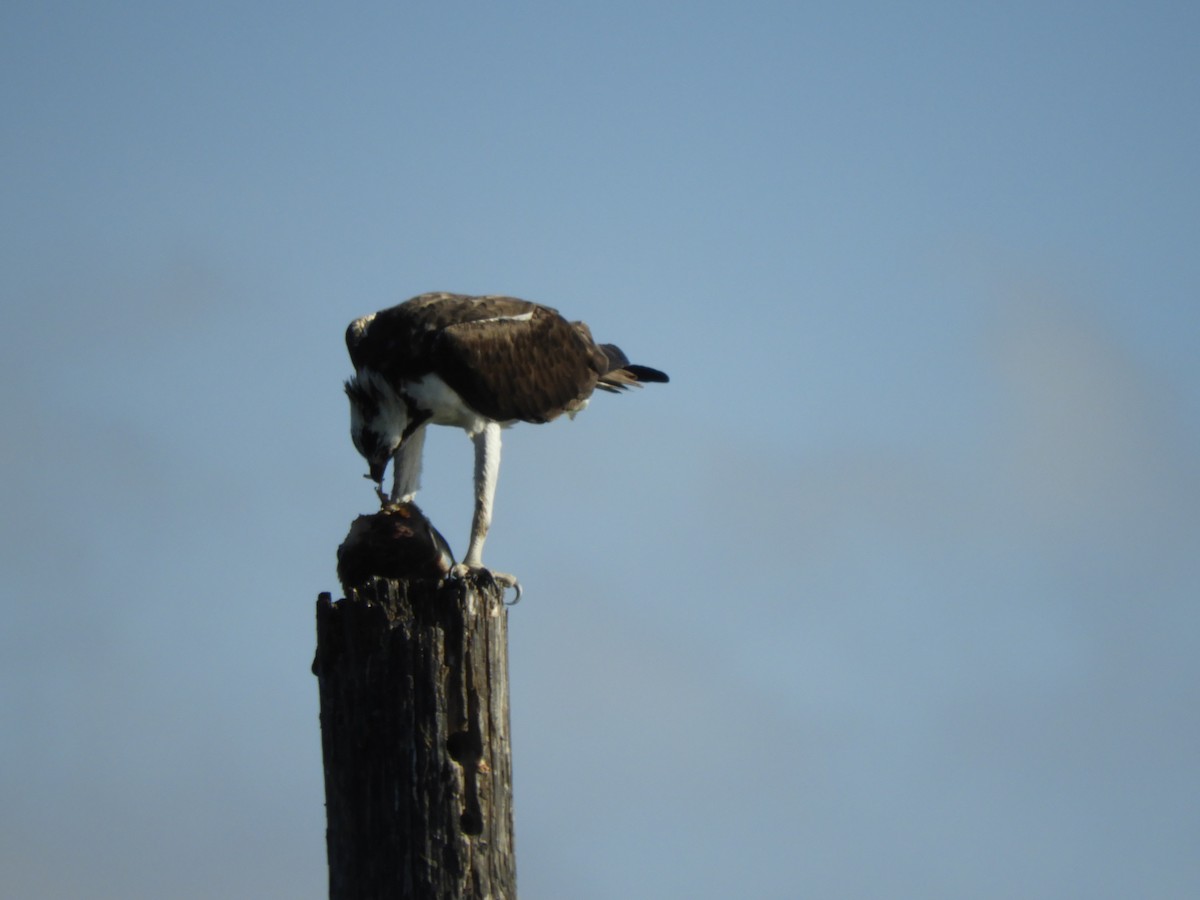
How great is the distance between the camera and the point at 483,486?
9672 mm

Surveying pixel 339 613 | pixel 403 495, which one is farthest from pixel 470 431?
pixel 339 613

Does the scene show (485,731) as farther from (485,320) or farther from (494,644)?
(485,320)

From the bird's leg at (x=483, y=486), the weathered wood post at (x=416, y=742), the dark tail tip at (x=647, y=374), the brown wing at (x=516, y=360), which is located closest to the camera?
the weathered wood post at (x=416, y=742)

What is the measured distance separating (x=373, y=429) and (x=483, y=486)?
2.41ft

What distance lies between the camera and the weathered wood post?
566cm

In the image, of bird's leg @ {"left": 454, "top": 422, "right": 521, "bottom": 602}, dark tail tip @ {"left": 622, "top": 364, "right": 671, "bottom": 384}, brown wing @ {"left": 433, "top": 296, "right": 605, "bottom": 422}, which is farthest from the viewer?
dark tail tip @ {"left": 622, "top": 364, "right": 671, "bottom": 384}

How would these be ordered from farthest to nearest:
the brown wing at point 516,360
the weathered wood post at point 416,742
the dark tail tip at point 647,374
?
the dark tail tip at point 647,374 → the brown wing at point 516,360 → the weathered wood post at point 416,742

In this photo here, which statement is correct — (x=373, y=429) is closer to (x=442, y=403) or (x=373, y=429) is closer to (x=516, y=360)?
(x=442, y=403)

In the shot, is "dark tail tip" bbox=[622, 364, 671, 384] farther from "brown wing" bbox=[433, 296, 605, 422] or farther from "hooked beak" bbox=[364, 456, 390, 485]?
"hooked beak" bbox=[364, 456, 390, 485]

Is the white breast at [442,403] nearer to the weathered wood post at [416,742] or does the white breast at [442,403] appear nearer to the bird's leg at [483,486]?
the bird's leg at [483,486]

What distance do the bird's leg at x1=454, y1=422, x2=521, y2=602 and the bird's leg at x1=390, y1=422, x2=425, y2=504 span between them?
13.0 inches

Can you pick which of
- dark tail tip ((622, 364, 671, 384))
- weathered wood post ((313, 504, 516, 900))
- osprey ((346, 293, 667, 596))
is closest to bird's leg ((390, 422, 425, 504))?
osprey ((346, 293, 667, 596))

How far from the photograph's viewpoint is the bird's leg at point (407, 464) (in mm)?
10102

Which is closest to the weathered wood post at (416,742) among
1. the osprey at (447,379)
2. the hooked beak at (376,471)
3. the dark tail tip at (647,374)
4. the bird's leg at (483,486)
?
the bird's leg at (483,486)
